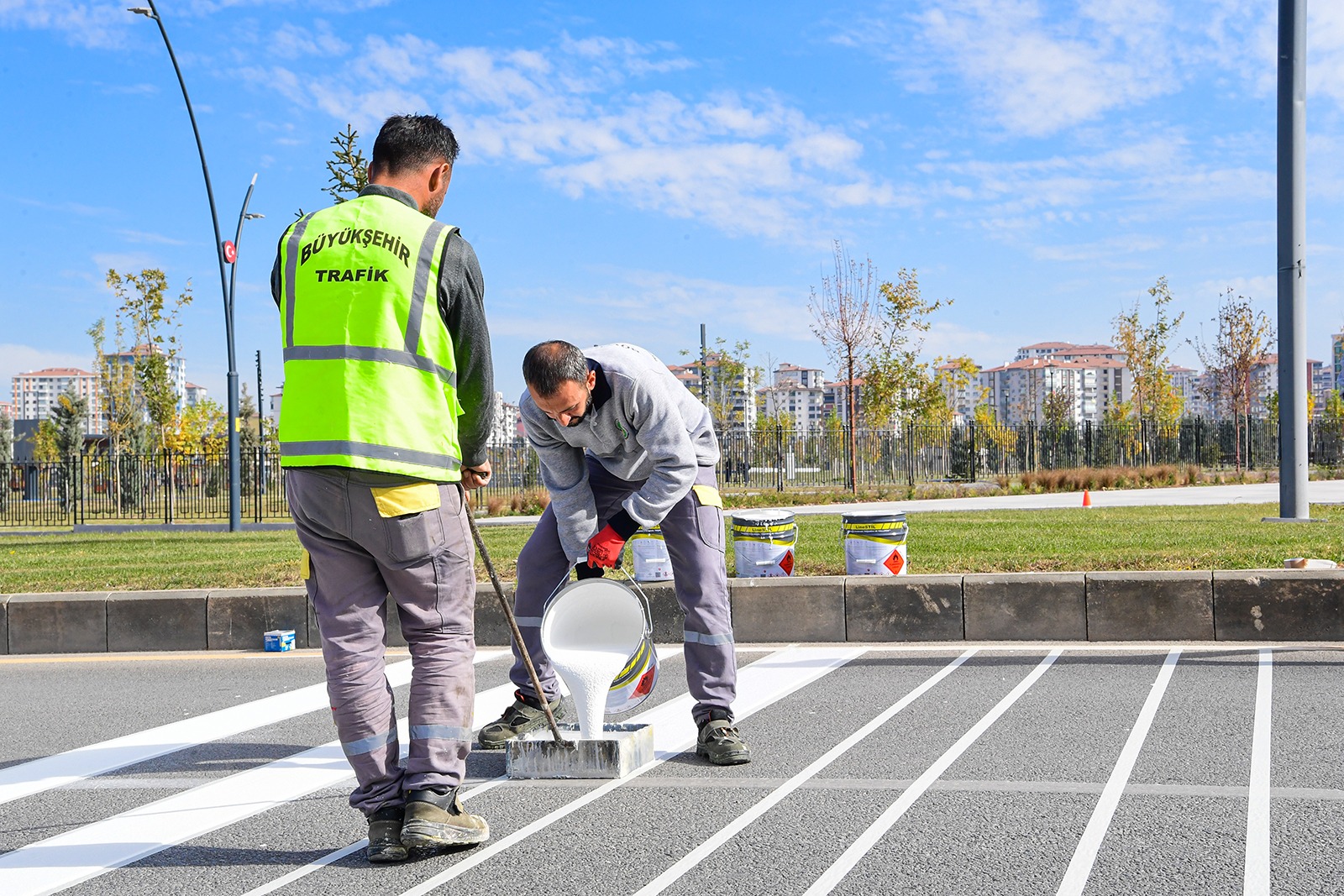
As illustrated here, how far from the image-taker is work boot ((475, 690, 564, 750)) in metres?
4.89

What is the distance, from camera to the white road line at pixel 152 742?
459cm

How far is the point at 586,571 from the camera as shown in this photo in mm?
4797

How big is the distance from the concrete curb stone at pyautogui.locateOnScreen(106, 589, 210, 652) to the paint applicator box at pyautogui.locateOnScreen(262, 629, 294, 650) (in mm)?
567

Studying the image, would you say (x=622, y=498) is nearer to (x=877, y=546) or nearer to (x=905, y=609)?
(x=905, y=609)

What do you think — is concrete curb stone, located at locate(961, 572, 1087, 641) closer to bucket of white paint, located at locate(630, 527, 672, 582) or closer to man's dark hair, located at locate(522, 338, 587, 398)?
bucket of white paint, located at locate(630, 527, 672, 582)

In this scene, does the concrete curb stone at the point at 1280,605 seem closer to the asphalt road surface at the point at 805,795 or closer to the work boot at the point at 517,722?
the asphalt road surface at the point at 805,795

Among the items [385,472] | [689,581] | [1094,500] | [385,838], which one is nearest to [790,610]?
[689,581]

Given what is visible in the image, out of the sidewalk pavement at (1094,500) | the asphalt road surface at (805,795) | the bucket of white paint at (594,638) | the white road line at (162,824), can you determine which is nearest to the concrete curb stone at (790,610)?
the asphalt road surface at (805,795)

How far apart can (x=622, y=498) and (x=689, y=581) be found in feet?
1.46

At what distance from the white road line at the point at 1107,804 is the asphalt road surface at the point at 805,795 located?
12mm

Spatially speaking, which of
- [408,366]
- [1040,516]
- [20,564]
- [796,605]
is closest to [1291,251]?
[1040,516]

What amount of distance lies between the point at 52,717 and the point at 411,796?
11.1ft

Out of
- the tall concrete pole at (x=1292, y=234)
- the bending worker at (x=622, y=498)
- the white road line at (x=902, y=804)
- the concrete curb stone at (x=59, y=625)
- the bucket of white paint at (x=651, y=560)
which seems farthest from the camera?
the tall concrete pole at (x=1292, y=234)

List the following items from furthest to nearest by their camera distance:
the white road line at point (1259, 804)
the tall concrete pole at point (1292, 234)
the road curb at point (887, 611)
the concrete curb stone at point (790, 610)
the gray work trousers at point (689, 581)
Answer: the tall concrete pole at point (1292, 234)
the concrete curb stone at point (790, 610)
the road curb at point (887, 611)
the gray work trousers at point (689, 581)
the white road line at point (1259, 804)
